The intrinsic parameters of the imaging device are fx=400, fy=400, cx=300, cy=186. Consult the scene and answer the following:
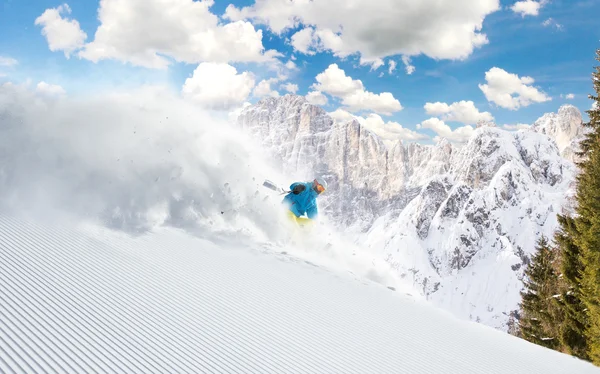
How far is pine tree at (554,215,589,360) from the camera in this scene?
60.1 ft

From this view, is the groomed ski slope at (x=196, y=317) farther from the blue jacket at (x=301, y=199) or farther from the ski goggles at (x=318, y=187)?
the ski goggles at (x=318, y=187)

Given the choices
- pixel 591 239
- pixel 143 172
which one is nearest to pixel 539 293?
pixel 591 239

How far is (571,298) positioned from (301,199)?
46.1 feet

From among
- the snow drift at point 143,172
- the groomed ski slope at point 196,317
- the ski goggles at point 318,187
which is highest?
the ski goggles at point 318,187

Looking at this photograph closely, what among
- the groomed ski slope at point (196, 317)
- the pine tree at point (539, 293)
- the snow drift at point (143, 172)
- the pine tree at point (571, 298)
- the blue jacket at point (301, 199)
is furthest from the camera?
the pine tree at point (539, 293)

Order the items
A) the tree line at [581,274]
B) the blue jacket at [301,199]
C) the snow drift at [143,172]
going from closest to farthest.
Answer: the snow drift at [143,172] < the tree line at [581,274] < the blue jacket at [301,199]

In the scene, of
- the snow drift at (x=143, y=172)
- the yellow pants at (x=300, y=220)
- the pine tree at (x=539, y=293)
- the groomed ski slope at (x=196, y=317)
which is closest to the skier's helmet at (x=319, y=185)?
the yellow pants at (x=300, y=220)

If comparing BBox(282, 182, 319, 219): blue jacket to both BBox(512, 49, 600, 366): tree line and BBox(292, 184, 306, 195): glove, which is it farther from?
BBox(512, 49, 600, 366): tree line

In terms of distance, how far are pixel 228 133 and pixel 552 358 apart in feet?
53.2

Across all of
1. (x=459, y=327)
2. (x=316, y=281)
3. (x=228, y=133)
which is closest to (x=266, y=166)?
(x=228, y=133)

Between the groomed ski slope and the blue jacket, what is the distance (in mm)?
3640

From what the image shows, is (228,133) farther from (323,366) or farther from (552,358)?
(552,358)

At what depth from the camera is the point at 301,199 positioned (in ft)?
54.1

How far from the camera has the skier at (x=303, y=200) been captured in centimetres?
1641
